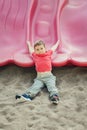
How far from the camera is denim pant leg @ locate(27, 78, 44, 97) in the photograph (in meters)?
2.88

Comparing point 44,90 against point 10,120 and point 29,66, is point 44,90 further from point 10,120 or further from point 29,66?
point 10,120

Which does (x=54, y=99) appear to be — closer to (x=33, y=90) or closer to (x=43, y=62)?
(x=33, y=90)

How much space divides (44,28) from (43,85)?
76 cm

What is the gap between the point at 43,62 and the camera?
3.08 metres

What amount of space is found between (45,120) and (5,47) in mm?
1151

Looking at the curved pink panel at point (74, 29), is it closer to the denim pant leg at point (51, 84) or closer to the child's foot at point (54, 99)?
the denim pant leg at point (51, 84)

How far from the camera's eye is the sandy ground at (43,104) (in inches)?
97.8

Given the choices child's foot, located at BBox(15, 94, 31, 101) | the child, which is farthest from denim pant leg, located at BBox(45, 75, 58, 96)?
child's foot, located at BBox(15, 94, 31, 101)

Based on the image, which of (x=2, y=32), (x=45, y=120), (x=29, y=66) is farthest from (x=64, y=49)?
(x=45, y=120)

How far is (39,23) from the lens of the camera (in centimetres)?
363

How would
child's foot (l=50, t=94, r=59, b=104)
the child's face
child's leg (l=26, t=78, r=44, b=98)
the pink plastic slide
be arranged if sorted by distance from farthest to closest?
1. the pink plastic slide
2. the child's face
3. child's leg (l=26, t=78, r=44, b=98)
4. child's foot (l=50, t=94, r=59, b=104)

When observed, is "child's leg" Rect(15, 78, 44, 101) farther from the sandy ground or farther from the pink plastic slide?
the pink plastic slide

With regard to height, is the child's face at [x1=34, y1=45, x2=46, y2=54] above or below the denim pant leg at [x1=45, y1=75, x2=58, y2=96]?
above

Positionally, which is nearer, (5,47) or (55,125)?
(55,125)
